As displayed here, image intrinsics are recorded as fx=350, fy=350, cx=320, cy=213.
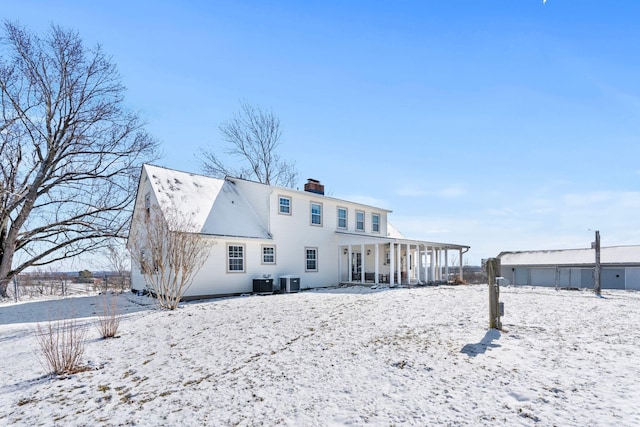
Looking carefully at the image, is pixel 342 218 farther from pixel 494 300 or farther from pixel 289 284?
pixel 494 300

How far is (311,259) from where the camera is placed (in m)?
19.2

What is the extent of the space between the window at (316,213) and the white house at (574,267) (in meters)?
16.8

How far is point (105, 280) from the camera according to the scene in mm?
21125

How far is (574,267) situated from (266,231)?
29.2 m

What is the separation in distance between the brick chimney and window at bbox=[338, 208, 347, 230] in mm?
1720

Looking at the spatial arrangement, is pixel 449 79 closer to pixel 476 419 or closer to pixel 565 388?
pixel 565 388

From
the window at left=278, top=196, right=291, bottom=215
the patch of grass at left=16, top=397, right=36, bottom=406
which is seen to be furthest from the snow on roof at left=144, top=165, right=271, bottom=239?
the patch of grass at left=16, top=397, right=36, bottom=406

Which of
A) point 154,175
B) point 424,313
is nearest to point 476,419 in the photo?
point 424,313

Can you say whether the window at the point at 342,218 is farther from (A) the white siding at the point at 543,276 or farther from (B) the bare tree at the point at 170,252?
(A) the white siding at the point at 543,276

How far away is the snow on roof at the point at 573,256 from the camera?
28.7 metres

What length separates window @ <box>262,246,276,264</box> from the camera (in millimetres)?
16861

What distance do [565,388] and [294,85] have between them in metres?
12.1

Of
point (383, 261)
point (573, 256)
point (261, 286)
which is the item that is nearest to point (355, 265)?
point (383, 261)

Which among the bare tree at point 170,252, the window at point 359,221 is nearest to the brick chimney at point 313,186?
the window at point 359,221
